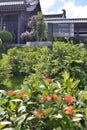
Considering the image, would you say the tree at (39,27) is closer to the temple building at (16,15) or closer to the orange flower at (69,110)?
the temple building at (16,15)

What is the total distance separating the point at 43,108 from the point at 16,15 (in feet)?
75.1

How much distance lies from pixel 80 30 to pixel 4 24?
5974 mm

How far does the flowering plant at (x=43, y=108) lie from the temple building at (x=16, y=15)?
20283 mm

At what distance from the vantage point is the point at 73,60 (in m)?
8.36

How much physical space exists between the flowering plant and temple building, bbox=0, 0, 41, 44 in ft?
66.5

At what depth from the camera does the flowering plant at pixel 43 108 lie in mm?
2609

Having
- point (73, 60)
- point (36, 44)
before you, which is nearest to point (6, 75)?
point (73, 60)

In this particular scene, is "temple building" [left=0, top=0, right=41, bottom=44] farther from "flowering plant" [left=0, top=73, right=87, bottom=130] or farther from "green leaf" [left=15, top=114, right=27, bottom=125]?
"green leaf" [left=15, top=114, right=27, bottom=125]

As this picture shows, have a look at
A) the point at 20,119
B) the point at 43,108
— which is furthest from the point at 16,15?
the point at 20,119

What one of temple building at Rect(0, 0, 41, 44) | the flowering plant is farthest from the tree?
the flowering plant

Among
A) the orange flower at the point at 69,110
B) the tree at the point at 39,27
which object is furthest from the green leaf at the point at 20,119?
the tree at the point at 39,27

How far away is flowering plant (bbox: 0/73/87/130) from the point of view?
2609 millimetres

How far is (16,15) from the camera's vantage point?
25.1m

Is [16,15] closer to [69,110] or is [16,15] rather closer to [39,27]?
[39,27]
